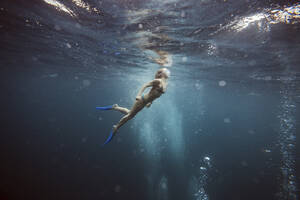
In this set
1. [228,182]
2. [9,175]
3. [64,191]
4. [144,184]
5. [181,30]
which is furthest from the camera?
[228,182]

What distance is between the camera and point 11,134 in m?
30.2

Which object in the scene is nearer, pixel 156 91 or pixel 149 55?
pixel 156 91

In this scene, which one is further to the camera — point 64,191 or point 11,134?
point 11,134

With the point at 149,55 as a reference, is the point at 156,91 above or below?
below

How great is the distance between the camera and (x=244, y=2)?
6461 millimetres

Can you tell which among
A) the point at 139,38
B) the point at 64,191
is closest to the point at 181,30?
the point at 139,38

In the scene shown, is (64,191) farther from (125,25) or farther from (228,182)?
(228,182)

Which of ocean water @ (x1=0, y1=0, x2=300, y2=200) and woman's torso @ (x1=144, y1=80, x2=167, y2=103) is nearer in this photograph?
woman's torso @ (x1=144, y1=80, x2=167, y2=103)

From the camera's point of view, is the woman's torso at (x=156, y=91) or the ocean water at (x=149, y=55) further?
the ocean water at (x=149, y=55)

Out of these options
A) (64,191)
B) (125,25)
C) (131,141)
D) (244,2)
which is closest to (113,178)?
(64,191)

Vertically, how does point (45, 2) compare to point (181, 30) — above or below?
above

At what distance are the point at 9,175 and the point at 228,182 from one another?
2465 cm

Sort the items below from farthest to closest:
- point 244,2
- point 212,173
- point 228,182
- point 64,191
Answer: point 212,173, point 228,182, point 64,191, point 244,2

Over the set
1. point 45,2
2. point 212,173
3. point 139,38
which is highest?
point 45,2
